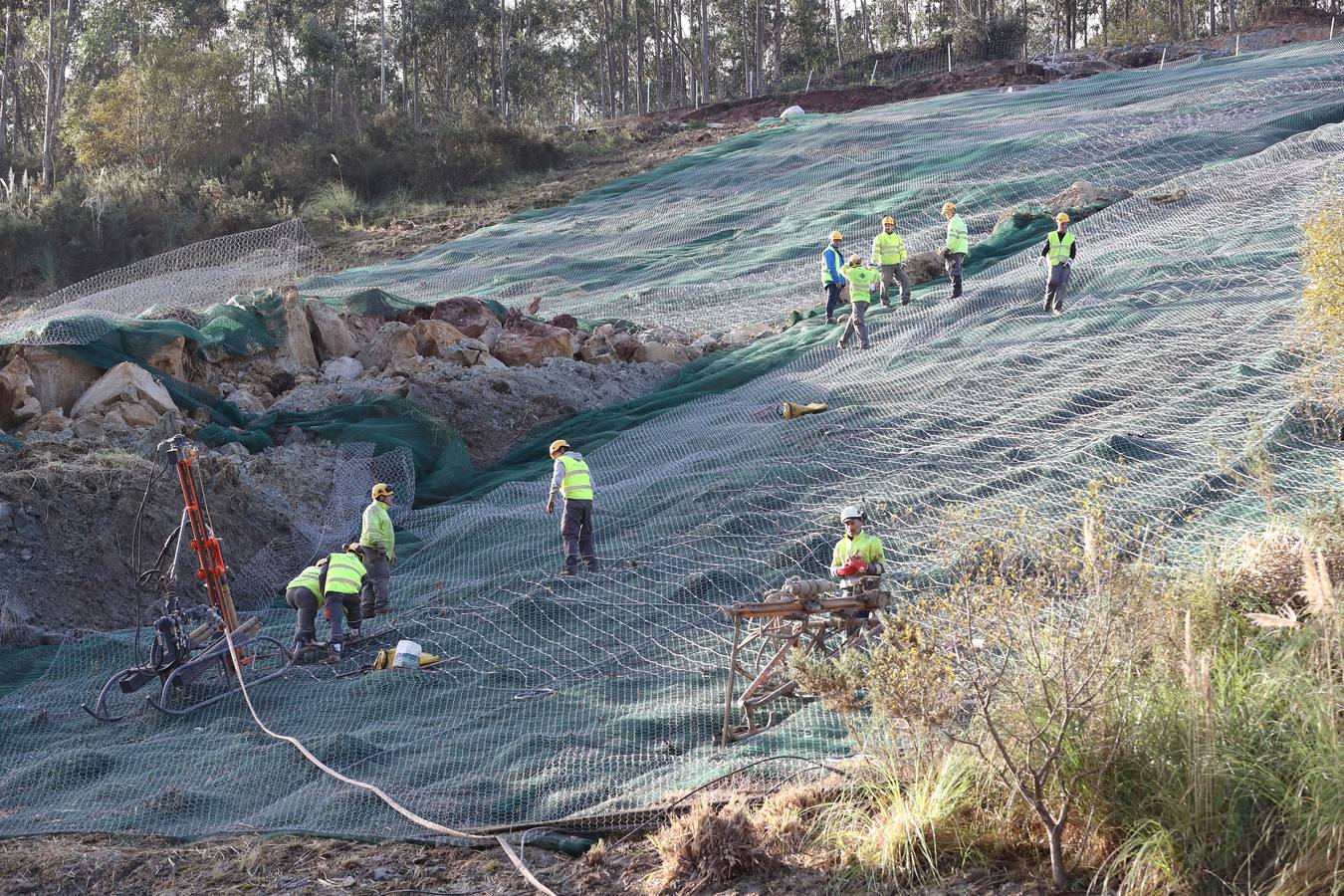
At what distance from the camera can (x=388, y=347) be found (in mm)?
15062

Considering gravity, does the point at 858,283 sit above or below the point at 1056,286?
above

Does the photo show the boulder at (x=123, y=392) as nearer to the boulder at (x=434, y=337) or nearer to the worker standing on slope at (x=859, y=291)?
the boulder at (x=434, y=337)

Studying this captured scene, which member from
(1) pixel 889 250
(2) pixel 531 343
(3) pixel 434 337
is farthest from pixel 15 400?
(1) pixel 889 250

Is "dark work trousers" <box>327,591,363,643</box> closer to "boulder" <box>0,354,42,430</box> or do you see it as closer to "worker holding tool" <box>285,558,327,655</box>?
"worker holding tool" <box>285,558,327,655</box>

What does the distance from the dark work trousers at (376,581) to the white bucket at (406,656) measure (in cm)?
141

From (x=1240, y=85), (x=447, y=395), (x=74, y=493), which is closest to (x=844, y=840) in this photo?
(x=74, y=493)

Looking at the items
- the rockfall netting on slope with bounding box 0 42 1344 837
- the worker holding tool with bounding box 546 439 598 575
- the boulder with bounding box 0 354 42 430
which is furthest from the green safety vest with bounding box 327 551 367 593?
the boulder with bounding box 0 354 42 430

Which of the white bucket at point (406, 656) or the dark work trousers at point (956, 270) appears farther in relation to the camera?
the dark work trousers at point (956, 270)

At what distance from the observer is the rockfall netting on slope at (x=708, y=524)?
6.20 meters

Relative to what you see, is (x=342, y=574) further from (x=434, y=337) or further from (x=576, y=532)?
(x=434, y=337)

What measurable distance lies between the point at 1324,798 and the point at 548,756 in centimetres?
353

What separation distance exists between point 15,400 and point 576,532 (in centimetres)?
631

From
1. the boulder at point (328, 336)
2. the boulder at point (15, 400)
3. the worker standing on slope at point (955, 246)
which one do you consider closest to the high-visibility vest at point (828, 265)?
the worker standing on slope at point (955, 246)

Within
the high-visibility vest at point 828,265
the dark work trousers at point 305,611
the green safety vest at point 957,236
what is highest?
the green safety vest at point 957,236
